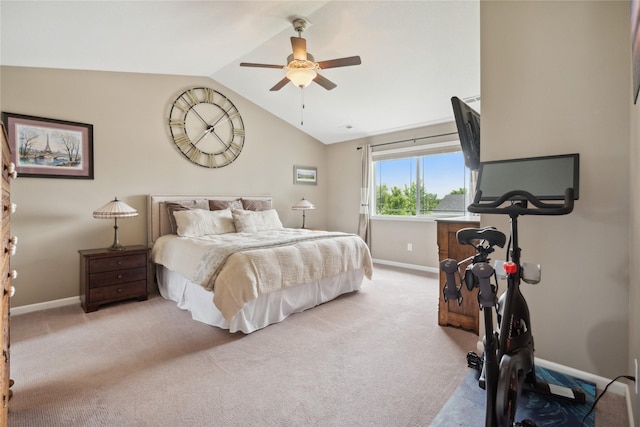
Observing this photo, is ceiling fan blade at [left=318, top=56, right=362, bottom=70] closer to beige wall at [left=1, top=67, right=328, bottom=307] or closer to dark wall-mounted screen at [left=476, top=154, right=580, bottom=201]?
dark wall-mounted screen at [left=476, top=154, right=580, bottom=201]

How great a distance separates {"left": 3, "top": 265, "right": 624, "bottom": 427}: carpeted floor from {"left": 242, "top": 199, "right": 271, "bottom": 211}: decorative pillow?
197 cm

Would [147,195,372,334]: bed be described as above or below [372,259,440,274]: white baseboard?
above

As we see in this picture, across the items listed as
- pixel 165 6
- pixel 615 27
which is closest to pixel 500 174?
pixel 615 27

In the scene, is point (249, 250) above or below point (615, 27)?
below

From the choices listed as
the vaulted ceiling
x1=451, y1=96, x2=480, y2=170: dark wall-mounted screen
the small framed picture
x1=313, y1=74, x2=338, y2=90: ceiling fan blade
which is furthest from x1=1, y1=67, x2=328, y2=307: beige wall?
x1=451, y1=96, x2=480, y2=170: dark wall-mounted screen

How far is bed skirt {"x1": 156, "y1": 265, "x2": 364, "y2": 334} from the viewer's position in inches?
103

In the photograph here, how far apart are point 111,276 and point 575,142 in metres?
4.19

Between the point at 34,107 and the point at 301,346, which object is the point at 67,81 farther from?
the point at 301,346

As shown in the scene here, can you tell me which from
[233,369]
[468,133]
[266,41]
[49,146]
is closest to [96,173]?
[49,146]

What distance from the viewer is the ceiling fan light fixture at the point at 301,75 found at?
2740mm

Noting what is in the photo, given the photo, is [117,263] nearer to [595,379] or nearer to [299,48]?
[299,48]

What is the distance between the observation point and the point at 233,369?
203 centimetres

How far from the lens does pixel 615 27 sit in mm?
1698

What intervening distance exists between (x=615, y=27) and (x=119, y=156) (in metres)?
4.59
